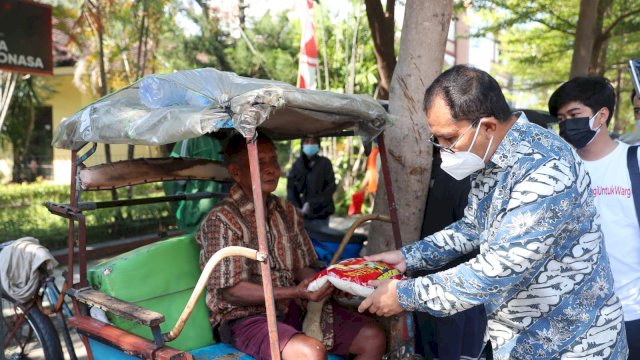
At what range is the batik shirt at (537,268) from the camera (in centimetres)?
169

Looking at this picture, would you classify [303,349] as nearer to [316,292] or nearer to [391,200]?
[316,292]

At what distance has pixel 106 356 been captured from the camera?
2746 millimetres

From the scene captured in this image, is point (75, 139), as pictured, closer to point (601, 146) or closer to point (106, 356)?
point (106, 356)

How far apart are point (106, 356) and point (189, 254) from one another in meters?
0.67

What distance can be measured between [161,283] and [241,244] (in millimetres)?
510

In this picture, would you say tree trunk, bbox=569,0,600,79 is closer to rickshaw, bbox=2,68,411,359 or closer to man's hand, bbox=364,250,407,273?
rickshaw, bbox=2,68,411,359

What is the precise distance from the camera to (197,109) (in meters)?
2.21

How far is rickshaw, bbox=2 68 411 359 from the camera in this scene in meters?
2.13

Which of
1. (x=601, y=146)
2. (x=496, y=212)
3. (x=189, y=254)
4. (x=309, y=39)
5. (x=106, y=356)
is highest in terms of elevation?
(x=309, y=39)

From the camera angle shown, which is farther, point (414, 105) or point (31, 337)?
point (31, 337)

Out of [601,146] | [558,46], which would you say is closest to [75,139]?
[601,146]

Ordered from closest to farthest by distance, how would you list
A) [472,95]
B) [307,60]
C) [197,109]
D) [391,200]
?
[472,95]
[197,109]
[391,200]
[307,60]

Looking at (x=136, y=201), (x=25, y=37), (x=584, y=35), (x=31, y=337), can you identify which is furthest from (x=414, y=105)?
(x=25, y=37)

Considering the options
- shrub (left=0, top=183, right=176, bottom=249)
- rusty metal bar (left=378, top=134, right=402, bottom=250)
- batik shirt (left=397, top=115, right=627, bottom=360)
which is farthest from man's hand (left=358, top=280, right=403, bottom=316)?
shrub (left=0, top=183, right=176, bottom=249)
